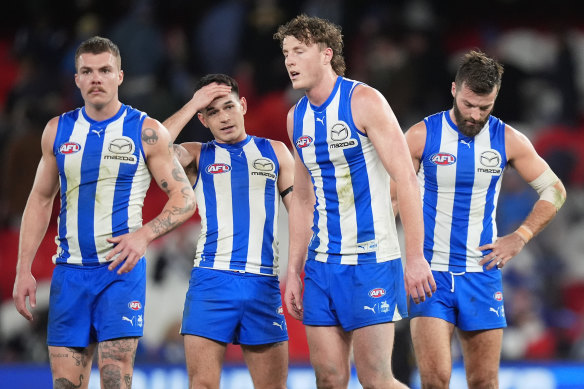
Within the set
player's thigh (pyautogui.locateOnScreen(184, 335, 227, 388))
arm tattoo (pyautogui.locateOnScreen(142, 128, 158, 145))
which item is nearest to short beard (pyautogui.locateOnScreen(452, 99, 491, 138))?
arm tattoo (pyautogui.locateOnScreen(142, 128, 158, 145))

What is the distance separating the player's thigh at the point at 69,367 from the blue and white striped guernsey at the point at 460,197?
2.17 m

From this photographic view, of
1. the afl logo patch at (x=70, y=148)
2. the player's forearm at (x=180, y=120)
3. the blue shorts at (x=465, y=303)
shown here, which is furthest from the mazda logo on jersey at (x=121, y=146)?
the blue shorts at (x=465, y=303)

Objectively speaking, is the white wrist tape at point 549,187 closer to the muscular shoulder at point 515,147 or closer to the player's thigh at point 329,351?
the muscular shoulder at point 515,147

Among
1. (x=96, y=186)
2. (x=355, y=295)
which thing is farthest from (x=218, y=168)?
(x=355, y=295)

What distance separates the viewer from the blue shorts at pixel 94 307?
5.26 m

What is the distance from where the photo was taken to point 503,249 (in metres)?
5.63

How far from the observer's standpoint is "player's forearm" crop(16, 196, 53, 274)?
5488 millimetres

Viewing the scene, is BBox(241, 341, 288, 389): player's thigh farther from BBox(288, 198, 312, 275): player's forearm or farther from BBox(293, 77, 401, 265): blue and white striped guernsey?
BBox(293, 77, 401, 265): blue and white striped guernsey

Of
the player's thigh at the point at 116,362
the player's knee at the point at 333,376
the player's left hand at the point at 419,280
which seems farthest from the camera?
the player's thigh at the point at 116,362

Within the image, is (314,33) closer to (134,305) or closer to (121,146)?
(121,146)

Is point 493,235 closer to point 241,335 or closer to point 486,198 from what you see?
point 486,198

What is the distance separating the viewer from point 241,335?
18.9ft

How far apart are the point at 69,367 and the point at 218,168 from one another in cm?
153

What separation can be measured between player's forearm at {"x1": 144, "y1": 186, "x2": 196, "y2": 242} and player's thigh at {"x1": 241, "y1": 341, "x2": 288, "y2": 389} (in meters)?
1.01
